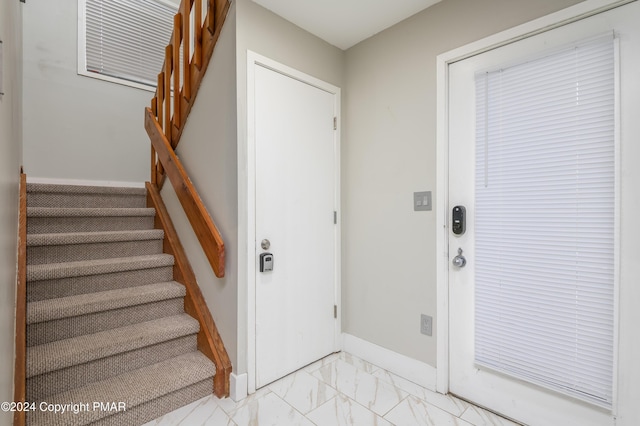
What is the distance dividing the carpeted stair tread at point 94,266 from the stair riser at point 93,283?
35 millimetres

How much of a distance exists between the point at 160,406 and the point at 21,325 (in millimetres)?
775

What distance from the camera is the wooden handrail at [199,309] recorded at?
184 centimetres

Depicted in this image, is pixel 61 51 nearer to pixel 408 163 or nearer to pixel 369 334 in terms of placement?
pixel 408 163

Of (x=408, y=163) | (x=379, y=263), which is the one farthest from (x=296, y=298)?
(x=408, y=163)

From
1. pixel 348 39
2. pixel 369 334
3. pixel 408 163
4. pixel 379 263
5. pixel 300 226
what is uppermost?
pixel 348 39

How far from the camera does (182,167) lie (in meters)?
2.25

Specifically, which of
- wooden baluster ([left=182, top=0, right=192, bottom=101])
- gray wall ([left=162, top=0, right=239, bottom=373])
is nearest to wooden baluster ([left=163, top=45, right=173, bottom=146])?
wooden baluster ([left=182, top=0, right=192, bottom=101])

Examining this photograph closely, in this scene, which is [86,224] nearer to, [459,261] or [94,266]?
[94,266]

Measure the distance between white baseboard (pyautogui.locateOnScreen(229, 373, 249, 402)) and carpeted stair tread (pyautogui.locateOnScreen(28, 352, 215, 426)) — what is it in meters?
0.13

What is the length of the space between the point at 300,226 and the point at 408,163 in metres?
0.84

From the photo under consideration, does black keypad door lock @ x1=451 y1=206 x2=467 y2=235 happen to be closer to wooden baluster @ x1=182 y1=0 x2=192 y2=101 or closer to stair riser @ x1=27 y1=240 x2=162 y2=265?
wooden baluster @ x1=182 y1=0 x2=192 y2=101

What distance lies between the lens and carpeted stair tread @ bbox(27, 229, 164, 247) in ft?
6.40

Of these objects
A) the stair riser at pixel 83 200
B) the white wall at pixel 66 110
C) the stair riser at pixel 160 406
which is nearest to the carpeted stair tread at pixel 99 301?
the stair riser at pixel 160 406

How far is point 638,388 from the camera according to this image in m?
1.32
